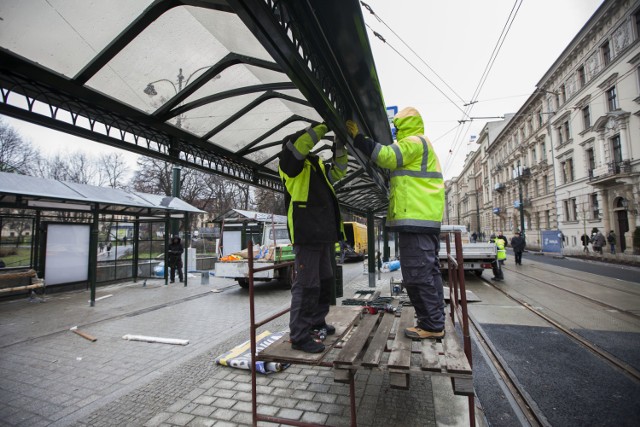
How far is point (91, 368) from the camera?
13.6 feet

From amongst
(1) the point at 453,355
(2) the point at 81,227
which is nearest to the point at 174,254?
(2) the point at 81,227

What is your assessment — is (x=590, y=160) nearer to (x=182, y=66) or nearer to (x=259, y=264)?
(x=259, y=264)

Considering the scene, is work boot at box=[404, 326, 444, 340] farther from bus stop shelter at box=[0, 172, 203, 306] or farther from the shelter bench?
the shelter bench

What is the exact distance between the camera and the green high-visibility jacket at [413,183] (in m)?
2.79

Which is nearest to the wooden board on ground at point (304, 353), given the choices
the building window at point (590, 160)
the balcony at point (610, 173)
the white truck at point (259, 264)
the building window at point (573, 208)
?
the white truck at point (259, 264)

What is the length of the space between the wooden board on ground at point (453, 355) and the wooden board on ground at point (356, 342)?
0.64 meters

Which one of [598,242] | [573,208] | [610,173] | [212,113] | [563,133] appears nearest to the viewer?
[212,113]

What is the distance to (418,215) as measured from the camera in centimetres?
282

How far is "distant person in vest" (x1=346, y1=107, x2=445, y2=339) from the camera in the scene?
280cm

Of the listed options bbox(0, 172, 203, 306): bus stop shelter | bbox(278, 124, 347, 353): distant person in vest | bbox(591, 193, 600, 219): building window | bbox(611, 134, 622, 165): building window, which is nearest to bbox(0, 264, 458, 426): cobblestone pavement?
bbox(278, 124, 347, 353): distant person in vest

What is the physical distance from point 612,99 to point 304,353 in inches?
1101

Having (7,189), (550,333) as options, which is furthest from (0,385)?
(550,333)

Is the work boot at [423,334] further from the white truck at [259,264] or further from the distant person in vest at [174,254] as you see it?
the distant person in vest at [174,254]

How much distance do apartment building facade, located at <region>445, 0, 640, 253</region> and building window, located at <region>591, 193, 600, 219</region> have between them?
0.07 meters
